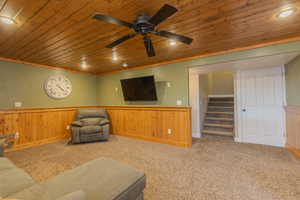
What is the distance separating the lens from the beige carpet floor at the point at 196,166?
174cm

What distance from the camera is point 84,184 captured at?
3.84 feet

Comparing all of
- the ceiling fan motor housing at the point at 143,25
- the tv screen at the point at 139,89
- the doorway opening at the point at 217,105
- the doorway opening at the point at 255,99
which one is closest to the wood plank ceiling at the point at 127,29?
the ceiling fan motor housing at the point at 143,25

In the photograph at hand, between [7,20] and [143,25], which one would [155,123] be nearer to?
[143,25]

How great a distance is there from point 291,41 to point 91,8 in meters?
3.30

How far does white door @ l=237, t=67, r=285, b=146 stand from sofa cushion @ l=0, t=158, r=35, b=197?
14.5ft

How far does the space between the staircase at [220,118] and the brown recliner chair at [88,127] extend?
10.5 feet

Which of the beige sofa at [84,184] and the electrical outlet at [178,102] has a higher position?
the electrical outlet at [178,102]

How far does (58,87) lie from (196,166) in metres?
4.28

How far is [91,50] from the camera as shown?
286 cm

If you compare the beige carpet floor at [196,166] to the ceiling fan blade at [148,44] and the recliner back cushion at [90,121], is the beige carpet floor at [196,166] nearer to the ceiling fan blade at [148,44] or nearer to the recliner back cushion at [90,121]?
the recliner back cushion at [90,121]

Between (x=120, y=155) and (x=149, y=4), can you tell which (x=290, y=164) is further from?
(x=149, y=4)

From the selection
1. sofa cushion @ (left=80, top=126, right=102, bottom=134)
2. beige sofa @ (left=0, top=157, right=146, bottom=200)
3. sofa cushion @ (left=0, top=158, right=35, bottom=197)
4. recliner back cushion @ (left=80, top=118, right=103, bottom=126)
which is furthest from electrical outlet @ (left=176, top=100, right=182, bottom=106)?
sofa cushion @ (left=0, top=158, right=35, bottom=197)

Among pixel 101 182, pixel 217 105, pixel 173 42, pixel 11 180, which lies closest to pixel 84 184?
pixel 101 182

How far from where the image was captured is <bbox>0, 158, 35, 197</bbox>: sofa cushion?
1.12 m
